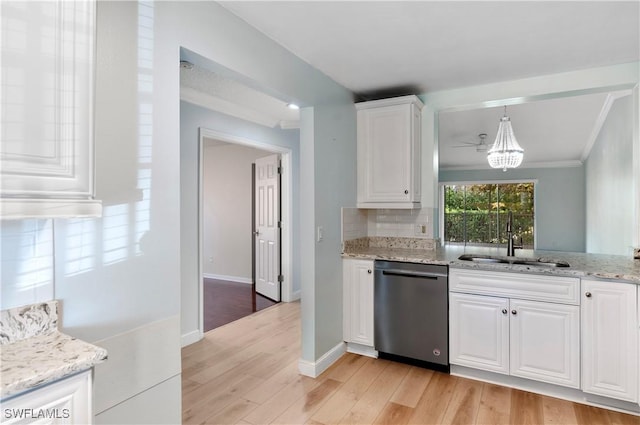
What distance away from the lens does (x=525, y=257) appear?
2.90m

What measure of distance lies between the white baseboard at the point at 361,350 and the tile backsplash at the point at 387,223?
0.97 metres

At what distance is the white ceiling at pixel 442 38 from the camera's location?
6.32 feet

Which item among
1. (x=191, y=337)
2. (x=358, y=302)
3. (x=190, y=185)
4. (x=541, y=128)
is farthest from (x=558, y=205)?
(x=191, y=337)

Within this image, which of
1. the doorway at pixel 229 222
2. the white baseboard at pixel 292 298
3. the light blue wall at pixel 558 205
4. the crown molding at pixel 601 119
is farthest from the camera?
the light blue wall at pixel 558 205

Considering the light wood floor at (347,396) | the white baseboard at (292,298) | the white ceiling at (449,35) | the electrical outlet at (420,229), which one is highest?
the white ceiling at (449,35)

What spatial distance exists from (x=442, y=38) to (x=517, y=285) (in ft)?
5.78

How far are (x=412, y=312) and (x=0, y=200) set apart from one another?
2630 mm

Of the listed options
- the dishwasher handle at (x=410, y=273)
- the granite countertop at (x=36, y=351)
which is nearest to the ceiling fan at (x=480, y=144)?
the dishwasher handle at (x=410, y=273)

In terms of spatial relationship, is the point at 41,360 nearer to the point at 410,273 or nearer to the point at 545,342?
the point at 410,273

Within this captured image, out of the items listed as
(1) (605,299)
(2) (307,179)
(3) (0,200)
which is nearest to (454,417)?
(1) (605,299)

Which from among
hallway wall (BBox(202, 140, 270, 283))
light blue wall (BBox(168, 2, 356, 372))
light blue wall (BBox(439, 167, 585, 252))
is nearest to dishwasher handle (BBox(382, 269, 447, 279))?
light blue wall (BBox(168, 2, 356, 372))

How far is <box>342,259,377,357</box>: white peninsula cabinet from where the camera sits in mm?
3051

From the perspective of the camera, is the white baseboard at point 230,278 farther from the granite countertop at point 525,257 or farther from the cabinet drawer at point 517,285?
the cabinet drawer at point 517,285

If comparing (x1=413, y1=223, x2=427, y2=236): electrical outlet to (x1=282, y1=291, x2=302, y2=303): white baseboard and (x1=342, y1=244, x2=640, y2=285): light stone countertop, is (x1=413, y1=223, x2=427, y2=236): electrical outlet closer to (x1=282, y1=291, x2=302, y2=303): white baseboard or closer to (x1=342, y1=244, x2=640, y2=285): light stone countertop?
(x1=342, y1=244, x2=640, y2=285): light stone countertop
